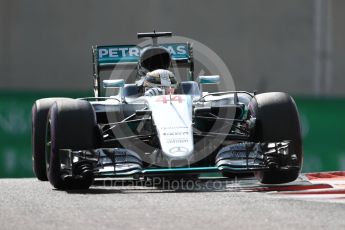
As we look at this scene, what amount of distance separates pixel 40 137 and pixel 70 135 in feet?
5.50

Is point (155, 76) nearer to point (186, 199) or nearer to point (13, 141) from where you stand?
point (186, 199)

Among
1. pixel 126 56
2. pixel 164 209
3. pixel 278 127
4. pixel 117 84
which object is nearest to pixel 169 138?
pixel 278 127

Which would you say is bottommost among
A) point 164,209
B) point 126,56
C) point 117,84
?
point 164,209

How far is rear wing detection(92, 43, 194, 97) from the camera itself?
1438 centimetres

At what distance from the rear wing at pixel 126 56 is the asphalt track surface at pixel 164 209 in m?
3.31

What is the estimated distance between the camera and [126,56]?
47.9 feet

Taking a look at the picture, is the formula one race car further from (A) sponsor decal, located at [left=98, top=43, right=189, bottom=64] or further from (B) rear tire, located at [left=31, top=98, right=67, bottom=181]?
(A) sponsor decal, located at [left=98, top=43, right=189, bottom=64]

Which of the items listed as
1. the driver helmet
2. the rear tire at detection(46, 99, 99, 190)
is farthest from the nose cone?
the driver helmet

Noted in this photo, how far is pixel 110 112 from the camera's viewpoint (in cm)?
1208

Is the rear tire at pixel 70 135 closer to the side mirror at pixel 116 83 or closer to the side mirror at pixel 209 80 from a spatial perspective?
the side mirror at pixel 116 83

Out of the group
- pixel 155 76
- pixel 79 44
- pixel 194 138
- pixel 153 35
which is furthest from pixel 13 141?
pixel 79 44

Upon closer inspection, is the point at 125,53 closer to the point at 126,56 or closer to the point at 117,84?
the point at 126,56

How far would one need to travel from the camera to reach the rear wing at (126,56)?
14383 mm

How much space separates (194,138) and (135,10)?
1550 centimetres
